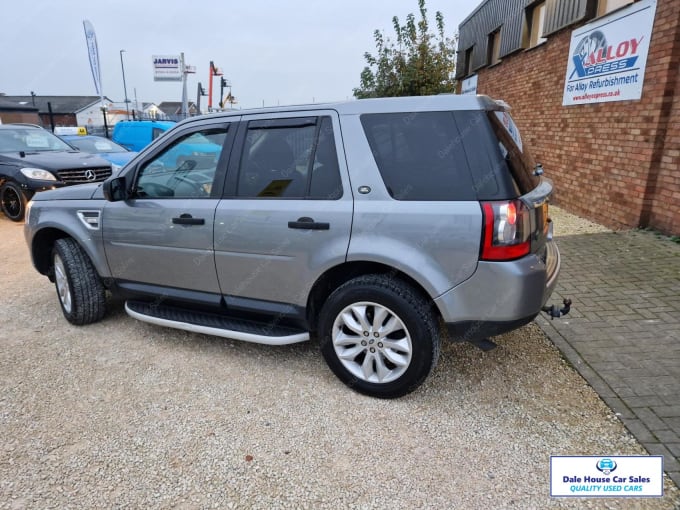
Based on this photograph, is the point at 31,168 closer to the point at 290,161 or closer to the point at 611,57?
the point at 290,161

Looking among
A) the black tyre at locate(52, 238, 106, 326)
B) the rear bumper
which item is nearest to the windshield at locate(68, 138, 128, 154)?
the black tyre at locate(52, 238, 106, 326)

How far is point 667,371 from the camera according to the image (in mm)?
3156

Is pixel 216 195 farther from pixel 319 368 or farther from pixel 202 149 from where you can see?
pixel 319 368

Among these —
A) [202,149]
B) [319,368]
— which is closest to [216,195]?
[202,149]

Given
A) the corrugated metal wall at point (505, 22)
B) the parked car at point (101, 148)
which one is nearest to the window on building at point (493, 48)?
the corrugated metal wall at point (505, 22)

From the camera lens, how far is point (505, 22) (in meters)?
12.0

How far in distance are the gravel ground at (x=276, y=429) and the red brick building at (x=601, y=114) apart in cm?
398

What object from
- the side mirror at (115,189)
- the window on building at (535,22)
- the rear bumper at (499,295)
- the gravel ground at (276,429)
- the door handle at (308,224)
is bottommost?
the gravel ground at (276,429)

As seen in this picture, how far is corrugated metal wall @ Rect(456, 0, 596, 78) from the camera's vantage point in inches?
325

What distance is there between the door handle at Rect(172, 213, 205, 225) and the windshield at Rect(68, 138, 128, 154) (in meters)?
9.43

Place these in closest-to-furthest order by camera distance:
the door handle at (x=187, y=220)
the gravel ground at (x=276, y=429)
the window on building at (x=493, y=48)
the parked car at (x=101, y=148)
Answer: the gravel ground at (x=276, y=429), the door handle at (x=187, y=220), the parked car at (x=101, y=148), the window on building at (x=493, y=48)

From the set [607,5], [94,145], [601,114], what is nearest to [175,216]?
[601,114]

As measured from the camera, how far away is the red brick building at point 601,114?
19.7 feet

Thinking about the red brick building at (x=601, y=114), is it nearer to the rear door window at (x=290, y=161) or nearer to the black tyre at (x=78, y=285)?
the rear door window at (x=290, y=161)
